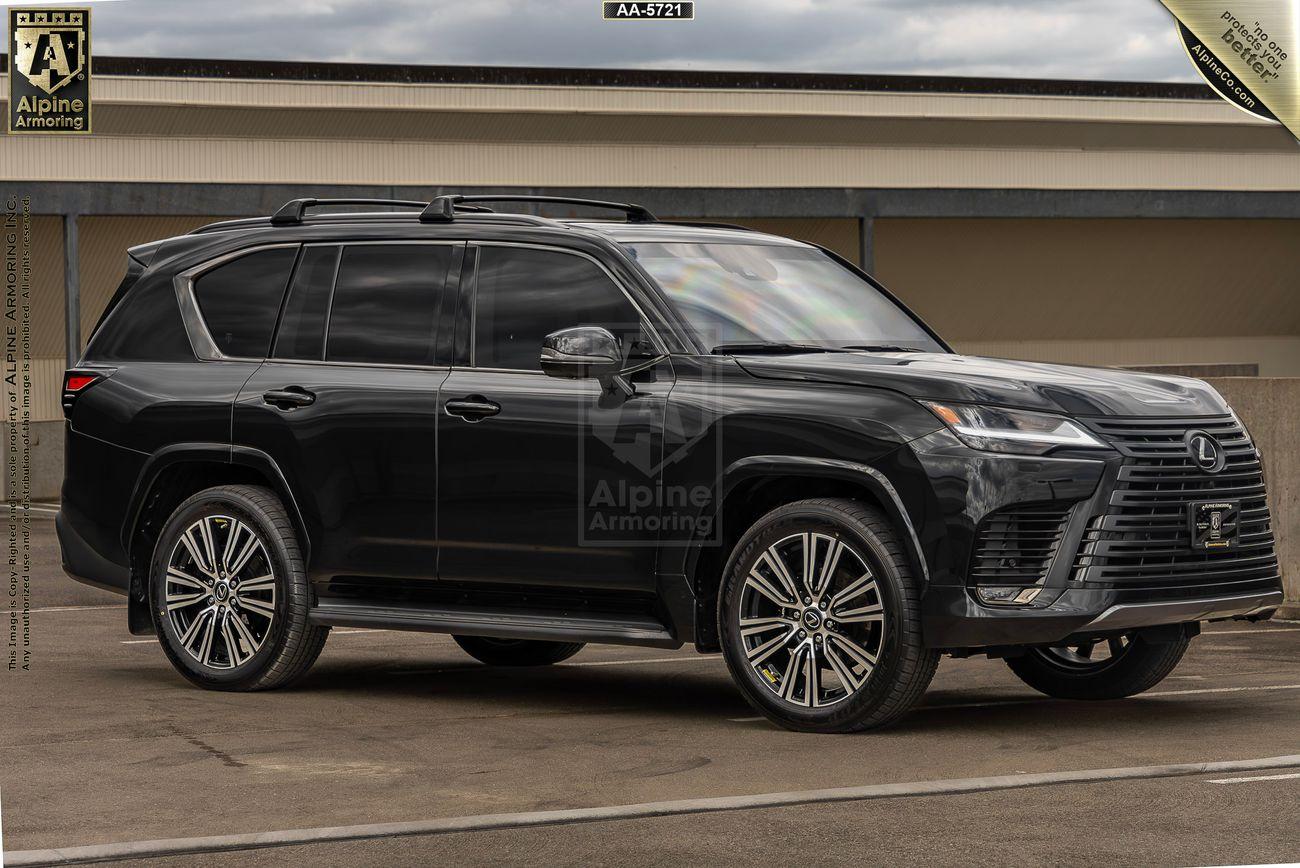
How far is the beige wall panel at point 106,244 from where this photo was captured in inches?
1233

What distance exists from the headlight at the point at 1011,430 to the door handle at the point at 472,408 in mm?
1999

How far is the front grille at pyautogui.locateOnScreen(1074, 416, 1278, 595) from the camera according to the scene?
8102mm

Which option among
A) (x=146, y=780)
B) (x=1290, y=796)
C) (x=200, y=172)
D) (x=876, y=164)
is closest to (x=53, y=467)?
(x=200, y=172)

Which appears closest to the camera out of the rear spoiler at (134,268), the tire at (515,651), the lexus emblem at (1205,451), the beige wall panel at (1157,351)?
the lexus emblem at (1205,451)

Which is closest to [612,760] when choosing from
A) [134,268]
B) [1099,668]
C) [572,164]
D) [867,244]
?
[1099,668]

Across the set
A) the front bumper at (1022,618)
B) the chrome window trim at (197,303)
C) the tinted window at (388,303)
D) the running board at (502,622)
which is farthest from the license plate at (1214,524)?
the chrome window trim at (197,303)

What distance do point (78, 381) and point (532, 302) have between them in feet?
8.50

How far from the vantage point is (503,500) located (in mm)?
9109

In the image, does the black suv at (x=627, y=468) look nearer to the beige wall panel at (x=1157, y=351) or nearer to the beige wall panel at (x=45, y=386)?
the beige wall panel at (x=45, y=386)

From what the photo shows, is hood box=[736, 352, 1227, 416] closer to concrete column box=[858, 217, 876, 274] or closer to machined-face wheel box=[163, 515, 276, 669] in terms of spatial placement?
machined-face wheel box=[163, 515, 276, 669]

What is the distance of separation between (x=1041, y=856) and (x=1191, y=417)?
296 centimetres

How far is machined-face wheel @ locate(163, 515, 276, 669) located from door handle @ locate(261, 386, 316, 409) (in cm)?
58

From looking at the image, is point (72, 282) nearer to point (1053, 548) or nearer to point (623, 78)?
point (623, 78)

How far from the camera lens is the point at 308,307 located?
1000 centimetres
